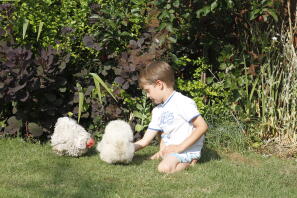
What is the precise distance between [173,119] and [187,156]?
0.37m

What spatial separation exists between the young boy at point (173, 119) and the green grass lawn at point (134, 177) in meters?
0.15

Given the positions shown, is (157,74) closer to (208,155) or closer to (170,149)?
(170,149)

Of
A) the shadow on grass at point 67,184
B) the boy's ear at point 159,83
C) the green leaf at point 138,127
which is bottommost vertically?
the green leaf at point 138,127

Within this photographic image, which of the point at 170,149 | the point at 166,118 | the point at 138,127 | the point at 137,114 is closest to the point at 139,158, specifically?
the point at 170,149

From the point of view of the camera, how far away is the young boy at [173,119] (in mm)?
4598

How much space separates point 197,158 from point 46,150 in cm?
149

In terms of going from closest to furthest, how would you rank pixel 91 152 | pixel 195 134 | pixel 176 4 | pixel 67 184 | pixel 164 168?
pixel 67 184
pixel 164 168
pixel 195 134
pixel 91 152
pixel 176 4

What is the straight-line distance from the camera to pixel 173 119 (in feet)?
15.6

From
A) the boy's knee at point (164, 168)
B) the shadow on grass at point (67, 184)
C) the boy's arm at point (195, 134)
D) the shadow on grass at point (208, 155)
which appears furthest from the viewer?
the shadow on grass at point (208, 155)

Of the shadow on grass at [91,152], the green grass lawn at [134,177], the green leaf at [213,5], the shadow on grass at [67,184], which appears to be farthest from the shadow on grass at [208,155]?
the green leaf at [213,5]

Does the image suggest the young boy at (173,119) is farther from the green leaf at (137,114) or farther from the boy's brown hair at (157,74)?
the green leaf at (137,114)

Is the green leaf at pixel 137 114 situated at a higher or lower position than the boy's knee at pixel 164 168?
higher

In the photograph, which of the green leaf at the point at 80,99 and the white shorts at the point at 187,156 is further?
the green leaf at the point at 80,99

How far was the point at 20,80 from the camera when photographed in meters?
5.06
